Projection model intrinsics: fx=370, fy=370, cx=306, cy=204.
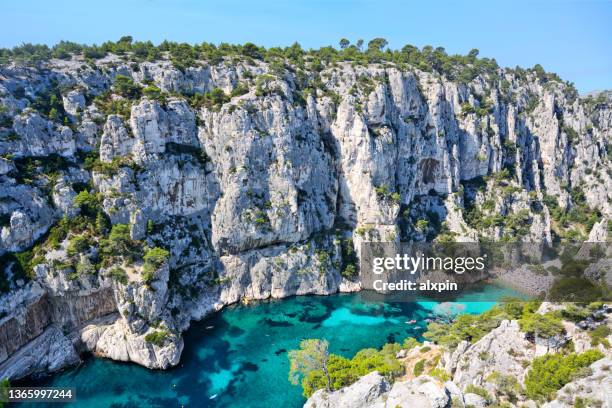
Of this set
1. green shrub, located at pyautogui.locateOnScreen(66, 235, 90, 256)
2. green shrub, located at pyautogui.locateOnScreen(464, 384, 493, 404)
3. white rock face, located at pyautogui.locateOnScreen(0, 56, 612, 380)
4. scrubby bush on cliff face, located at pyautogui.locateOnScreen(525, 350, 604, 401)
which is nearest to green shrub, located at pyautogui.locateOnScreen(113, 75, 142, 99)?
white rock face, located at pyautogui.locateOnScreen(0, 56, 612, 380)

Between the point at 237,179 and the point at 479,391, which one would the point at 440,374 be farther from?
the point at 237,179

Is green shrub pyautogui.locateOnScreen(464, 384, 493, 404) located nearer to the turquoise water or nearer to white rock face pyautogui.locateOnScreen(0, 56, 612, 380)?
white rock face pyautogui.locateOnScreen(0, 56, 612, 380)

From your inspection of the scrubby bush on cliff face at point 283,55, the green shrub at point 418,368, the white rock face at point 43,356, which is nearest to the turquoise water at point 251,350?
the white rock face at point 43,356

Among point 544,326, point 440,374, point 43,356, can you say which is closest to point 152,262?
point 43,356

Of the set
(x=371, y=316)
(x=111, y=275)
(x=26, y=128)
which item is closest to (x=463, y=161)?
(x=371, y=316)

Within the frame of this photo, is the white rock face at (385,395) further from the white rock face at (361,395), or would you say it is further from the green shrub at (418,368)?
the green shrub at (418,368)

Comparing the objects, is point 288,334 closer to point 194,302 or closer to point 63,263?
point 194,302

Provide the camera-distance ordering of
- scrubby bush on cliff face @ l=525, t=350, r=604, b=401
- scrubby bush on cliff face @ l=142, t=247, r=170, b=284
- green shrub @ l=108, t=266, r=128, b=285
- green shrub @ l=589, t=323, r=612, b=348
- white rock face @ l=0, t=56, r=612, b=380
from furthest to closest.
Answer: scrubby bush on cliff face @ l=142, t=247, r=170, b=284 < white rock face @ l=0, t=56, r=612, b=380 < green shrub @ l=108, t=266, r=128, b=285 < green shrub @ l=589, t=323, r=612, b=348 < scrubby bush on cliff face @ l=525, t=350, r=604, b=401
